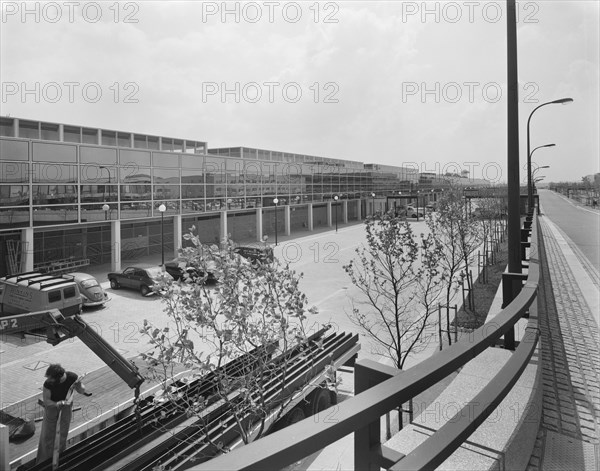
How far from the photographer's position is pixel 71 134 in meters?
37.8

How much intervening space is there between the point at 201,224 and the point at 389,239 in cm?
2585

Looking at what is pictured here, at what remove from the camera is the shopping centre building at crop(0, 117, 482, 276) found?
757 inches

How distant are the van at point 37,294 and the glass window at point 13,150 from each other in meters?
6.30

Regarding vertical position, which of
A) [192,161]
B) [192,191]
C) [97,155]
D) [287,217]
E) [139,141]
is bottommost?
[287,217]

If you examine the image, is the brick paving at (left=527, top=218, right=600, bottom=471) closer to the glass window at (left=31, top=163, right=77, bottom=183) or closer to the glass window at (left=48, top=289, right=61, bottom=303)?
the glass window at (left=48, top=289, right=61, bottom=303)

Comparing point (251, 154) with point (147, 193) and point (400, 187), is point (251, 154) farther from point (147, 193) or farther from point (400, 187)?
point (147, 193)

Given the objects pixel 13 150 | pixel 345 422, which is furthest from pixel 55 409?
pixel 13 150

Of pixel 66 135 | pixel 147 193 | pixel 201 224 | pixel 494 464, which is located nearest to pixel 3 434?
pixel 494 464

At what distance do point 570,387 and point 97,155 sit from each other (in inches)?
895

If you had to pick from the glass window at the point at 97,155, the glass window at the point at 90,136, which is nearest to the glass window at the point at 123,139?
the glass window at the point at 90,136

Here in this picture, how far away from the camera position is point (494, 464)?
2143 mm

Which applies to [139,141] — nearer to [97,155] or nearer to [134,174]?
[134,174]

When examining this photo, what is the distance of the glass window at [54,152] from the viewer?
63.2 feet

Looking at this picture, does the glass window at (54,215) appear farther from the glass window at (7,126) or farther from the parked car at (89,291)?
the glass window at (7,126)
